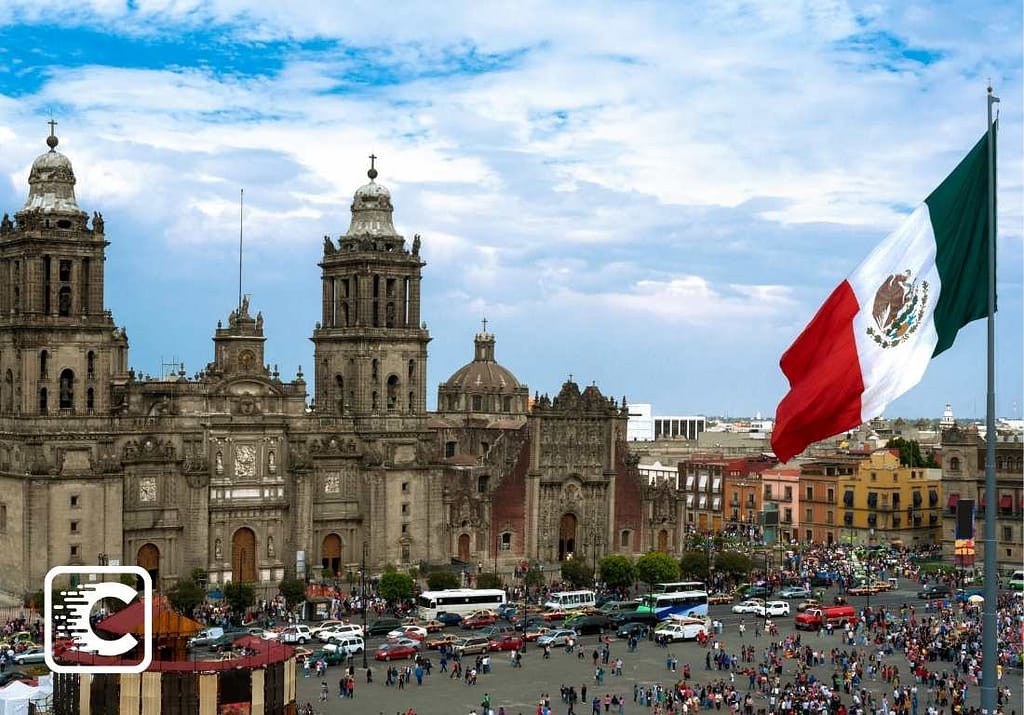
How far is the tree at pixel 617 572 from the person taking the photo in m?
89.2

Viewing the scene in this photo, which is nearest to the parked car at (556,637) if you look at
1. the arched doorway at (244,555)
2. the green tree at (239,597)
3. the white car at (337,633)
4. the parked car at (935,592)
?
the white car at (337,633)

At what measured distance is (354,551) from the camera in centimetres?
9281

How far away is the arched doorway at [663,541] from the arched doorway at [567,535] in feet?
20.5

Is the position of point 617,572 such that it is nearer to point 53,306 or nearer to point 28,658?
point 53,306

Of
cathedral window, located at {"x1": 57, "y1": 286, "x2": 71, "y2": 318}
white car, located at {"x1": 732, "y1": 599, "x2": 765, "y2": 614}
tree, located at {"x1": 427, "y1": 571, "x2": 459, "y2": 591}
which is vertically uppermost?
cathedral window, located at {"x1": 57, "y1": 286, "x2": 71, "y2": 318}

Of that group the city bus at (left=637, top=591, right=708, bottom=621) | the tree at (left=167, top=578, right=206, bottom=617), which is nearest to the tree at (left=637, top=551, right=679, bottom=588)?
the city bus at (left=637, top=591, right=708, bottom=621)

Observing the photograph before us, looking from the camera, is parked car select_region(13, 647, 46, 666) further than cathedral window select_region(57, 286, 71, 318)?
No

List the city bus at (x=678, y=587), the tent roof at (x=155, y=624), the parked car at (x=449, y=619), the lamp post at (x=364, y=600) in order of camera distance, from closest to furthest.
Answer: the tent roof at (x=155, y=624)
the lamp post at (x=364, y=600)
the parked car at (x=449, y=619)
the city bus at (x=678, y=587)

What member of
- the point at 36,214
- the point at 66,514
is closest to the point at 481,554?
the point at 66,514

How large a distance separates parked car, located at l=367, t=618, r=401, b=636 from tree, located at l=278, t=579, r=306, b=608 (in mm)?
5850

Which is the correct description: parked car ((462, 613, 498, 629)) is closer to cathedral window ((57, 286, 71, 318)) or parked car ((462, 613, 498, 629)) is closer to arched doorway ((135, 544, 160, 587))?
arched doorway ((135, 544, 160, 587))

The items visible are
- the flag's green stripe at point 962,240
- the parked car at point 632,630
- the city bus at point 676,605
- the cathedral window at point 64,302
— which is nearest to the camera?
the flag's green stripe at point 962,240

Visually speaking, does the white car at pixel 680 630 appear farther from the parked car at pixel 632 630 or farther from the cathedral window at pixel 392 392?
the cathedral window at pixel 392 392

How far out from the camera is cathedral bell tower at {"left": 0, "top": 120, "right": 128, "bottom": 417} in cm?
8225
